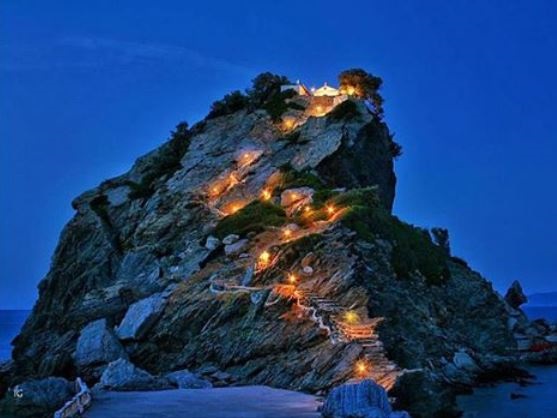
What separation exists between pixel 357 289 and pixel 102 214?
116ft

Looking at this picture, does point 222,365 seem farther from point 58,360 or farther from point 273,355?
point 58,360

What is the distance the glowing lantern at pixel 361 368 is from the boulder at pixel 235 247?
69.4ft

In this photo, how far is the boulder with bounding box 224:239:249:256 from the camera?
163 feet

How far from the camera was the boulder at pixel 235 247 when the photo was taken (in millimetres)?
49609

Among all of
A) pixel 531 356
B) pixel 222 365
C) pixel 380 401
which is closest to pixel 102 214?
pixel 222 365

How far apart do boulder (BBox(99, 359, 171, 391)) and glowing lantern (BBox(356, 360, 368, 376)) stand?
8.49m

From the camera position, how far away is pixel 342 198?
→ 53281mm

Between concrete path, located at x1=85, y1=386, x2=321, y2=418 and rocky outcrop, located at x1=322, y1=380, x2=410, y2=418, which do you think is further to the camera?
concrete path, located at x1=85, y1=386, x2=321, y2=418

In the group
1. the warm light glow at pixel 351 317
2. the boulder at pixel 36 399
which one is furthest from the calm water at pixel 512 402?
the boulder at pixel 36 399

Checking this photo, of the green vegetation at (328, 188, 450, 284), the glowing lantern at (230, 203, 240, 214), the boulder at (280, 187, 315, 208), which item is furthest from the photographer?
the glowing lantern at (230, 203, 240, 214)

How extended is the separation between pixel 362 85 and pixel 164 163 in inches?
1103

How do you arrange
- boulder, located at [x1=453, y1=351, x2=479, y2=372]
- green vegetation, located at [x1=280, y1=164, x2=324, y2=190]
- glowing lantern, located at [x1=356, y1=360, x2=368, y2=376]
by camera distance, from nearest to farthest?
glowing lantern, located at [x1=356, y1=360, x2=368, y2=376] < boulder, located at [x1=453, y1=351, x2=479, y2=372] < green vegetation, located at [x1=280, y1=164, x2=324, y2=190]

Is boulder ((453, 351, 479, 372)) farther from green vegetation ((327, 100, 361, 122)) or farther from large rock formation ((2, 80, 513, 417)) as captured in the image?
green vegetation ((327, 100, 361, 122))

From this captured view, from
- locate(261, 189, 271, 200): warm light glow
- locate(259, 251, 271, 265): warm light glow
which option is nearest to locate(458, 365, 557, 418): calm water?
locate(259, 251, 271, 265): warm light glow
